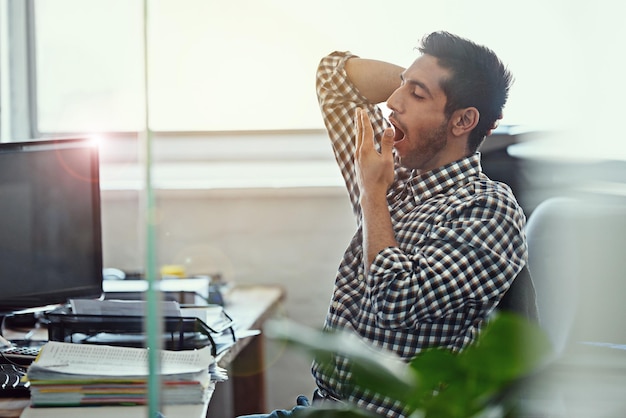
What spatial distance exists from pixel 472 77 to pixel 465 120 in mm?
66

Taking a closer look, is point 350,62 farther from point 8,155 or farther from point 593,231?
point 8,155

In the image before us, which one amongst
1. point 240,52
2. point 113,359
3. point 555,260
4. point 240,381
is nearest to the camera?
point 555,260

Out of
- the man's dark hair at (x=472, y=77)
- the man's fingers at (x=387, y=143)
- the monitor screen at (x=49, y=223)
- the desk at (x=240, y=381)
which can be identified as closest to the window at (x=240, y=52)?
the man's dark hair at (x=472, y=77)

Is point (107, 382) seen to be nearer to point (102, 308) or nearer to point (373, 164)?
point (102, 308)

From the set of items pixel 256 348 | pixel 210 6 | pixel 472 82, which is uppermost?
pixel 210 6

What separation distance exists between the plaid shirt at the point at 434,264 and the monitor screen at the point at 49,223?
614 millimetres

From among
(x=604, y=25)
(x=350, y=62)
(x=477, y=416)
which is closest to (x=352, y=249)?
(x=350, y=62)

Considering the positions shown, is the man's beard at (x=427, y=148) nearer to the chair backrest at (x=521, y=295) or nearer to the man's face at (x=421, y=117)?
the man's face at (x=421, y=117)

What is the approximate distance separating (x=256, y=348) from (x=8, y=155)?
62 centimetres

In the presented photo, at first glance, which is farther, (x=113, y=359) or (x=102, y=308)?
(x=102, y=308)

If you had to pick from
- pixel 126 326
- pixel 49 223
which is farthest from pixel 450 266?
pixel 49 223

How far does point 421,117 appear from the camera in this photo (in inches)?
48.4

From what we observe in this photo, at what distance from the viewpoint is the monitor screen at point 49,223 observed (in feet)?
5.32

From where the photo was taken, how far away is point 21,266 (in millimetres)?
1628
